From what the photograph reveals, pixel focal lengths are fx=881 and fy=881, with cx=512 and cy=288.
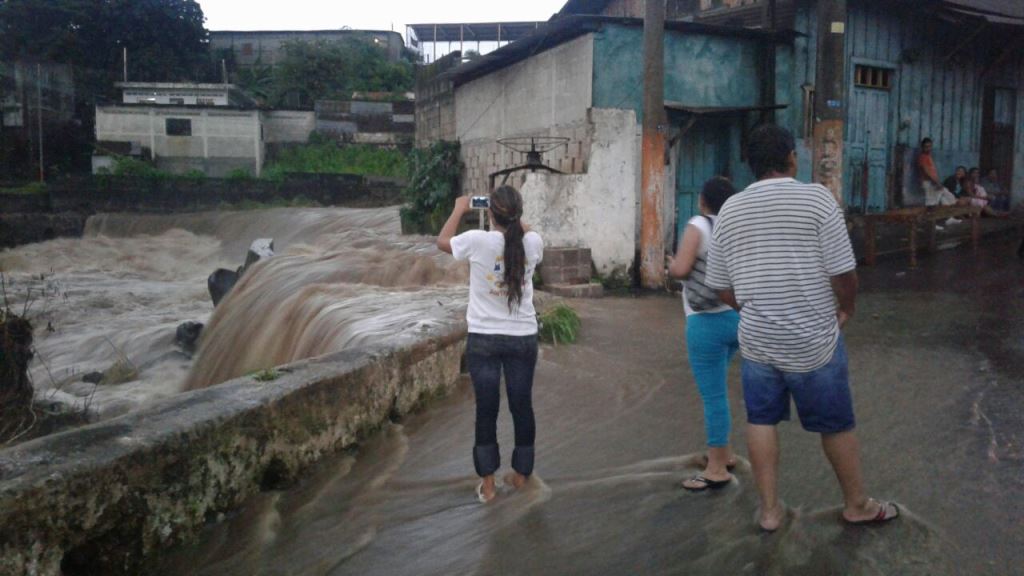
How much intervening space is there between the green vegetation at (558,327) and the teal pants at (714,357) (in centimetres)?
332

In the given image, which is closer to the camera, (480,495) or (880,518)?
(880,518)

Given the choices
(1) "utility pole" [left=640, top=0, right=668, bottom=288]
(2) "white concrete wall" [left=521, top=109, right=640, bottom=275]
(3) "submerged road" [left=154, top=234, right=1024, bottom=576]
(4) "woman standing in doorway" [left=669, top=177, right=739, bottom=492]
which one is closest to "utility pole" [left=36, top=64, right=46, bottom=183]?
(2) "white concrete wall" [left=521, top=109, right=640, bottom=275]

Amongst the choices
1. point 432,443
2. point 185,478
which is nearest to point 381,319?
point 432,443

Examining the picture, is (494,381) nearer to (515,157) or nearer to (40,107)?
(515,157)

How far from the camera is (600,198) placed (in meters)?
10.5

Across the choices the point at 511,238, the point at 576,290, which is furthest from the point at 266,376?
the point at 576,290

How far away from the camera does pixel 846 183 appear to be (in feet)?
43.6

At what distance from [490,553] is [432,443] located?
155 cm

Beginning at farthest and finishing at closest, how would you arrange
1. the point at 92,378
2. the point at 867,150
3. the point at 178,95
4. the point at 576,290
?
the point at 178,95 < the point at 867,150 < the point at 92,378 < the point at 576,290

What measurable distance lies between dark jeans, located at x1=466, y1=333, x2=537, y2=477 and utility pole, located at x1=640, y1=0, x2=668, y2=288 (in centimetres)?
662

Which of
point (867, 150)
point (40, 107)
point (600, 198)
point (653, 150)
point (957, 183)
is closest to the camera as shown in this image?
point (653, 150)

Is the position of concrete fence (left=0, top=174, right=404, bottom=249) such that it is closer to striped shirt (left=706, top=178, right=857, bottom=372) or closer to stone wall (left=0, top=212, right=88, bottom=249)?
stone wall (left=0, top=212, right=88, bottom=249)

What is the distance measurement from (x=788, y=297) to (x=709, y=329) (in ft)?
2.36

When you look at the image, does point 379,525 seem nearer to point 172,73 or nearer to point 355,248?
point 355,248
